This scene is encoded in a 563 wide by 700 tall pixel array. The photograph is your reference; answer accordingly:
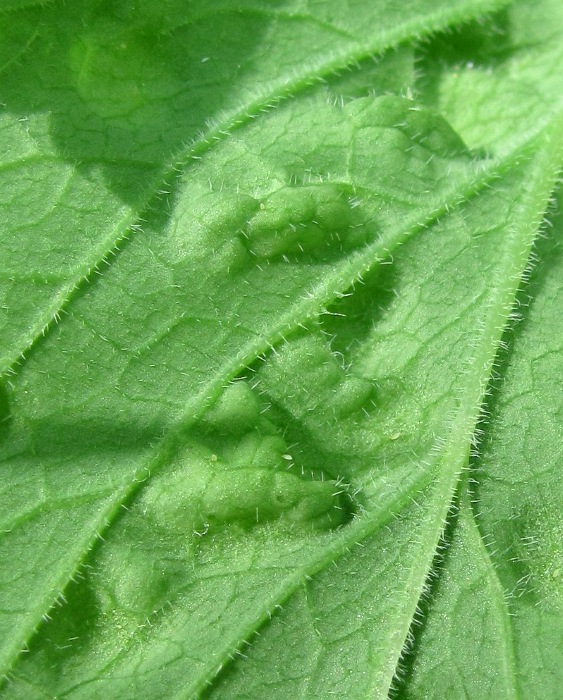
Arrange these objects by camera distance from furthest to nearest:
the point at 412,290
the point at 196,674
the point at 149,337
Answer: the point at 412,290 < the point at 149,337 < the point at 196,674

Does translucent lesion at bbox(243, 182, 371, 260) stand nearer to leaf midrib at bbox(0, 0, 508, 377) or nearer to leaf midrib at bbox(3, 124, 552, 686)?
leaf midrib at bbox(3, 124, 552, 686)

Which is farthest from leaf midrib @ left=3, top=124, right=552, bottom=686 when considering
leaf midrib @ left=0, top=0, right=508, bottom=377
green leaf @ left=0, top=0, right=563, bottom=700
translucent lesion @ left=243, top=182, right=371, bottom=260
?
leaf midrib @ left=0, top=0, right=508, bottom=377

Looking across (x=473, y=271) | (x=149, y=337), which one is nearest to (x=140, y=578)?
(x=149, y=337)

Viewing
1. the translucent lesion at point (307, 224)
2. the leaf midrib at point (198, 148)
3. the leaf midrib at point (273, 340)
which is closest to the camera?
the leaf midrib at point (273, 340)

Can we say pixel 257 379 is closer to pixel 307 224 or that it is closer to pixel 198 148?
pixel 307 224

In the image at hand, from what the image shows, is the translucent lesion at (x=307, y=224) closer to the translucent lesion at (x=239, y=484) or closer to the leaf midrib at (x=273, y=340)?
the leaf midrib at (x=273, y=340)

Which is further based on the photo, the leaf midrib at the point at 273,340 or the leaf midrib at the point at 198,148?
Result: the leaf midrib at the point at 198,148

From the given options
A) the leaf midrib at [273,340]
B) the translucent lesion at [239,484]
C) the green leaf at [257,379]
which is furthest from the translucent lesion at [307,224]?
the translucent lesion at [239,484]

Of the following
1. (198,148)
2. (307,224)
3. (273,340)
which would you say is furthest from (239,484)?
(198,148)

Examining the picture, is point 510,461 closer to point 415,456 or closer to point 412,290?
point 415,456
